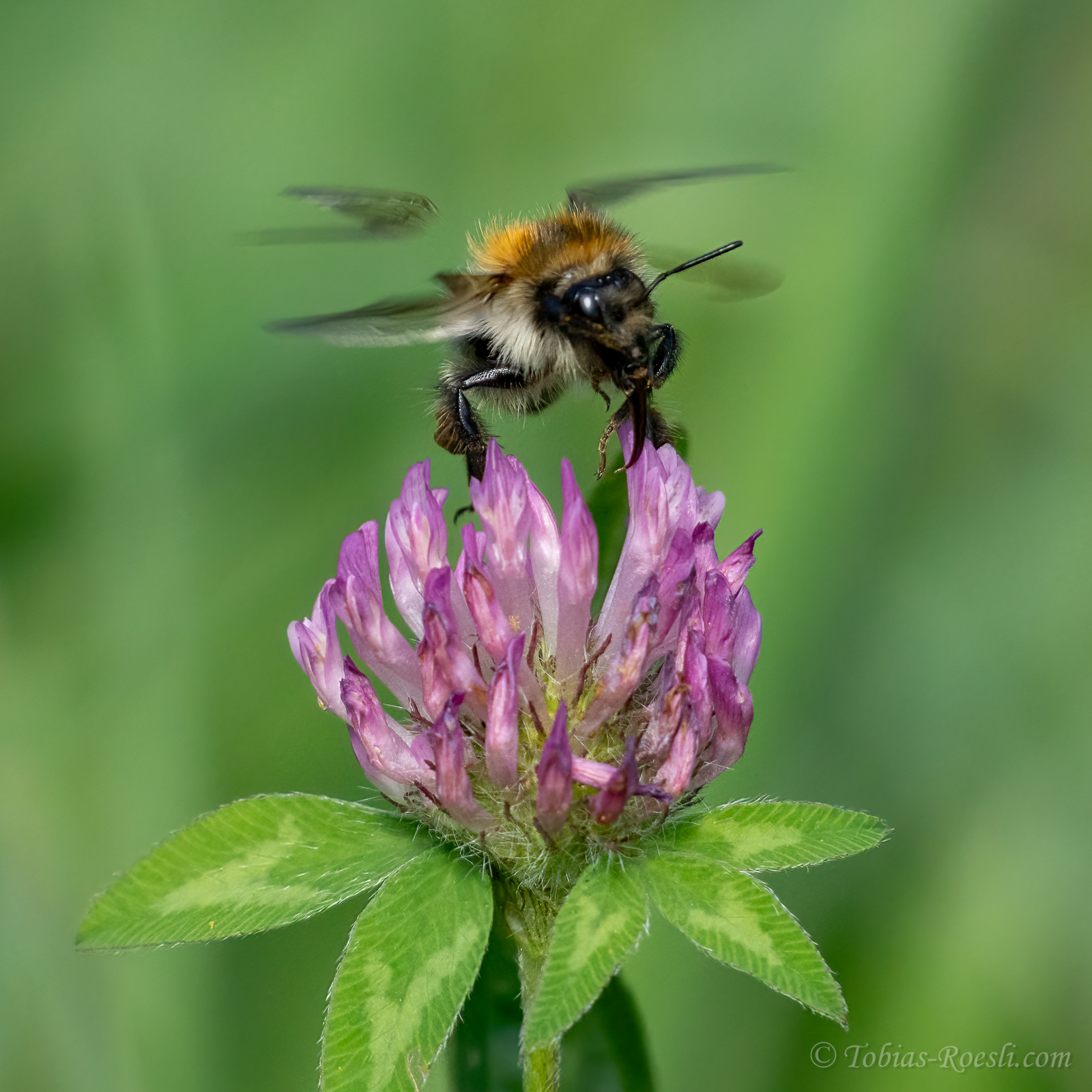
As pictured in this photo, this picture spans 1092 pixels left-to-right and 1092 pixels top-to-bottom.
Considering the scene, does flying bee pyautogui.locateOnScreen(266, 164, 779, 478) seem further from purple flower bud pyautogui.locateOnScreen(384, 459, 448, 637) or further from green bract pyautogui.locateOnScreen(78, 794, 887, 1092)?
green bract pyautogui.locateOnScreen(78, 794, 887, 1092)

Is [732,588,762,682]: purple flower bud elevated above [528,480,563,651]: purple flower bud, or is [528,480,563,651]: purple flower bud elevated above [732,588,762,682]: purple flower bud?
[528,480,563,651]: purple flower bud

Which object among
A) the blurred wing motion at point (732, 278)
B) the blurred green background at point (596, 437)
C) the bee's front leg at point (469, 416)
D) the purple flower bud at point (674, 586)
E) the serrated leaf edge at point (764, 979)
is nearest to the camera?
the serrated leaf edge at point (764, 979)

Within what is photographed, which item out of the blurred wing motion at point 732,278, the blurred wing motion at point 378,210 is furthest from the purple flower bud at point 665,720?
the blurred wing motion at point 378,210

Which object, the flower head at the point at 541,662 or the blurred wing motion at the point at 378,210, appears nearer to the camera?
the flower head at the point at 541,662

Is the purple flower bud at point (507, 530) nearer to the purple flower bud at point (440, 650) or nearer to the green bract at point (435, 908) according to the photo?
the purple flower bud at point (440, 650)

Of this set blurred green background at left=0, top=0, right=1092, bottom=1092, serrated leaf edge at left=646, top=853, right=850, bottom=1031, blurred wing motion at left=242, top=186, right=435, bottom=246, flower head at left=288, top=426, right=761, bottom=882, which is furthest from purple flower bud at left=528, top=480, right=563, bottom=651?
blurred wing motion at left=242, top=186, right=435, bottom=246

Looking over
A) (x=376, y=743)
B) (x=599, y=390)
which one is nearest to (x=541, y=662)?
(x=376, y=743)
